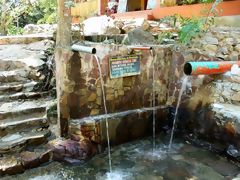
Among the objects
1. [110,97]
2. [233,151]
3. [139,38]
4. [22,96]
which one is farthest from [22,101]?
[233,151]

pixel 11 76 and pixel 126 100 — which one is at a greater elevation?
pixel 11 76

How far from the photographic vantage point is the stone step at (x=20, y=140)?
4.25m

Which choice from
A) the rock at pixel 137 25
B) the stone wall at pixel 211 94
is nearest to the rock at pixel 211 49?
the stone wall at pixel 211 94

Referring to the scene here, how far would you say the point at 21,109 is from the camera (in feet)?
16.1

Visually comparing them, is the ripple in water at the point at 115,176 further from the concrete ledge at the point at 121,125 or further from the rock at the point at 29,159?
the rock at the point at 29,159

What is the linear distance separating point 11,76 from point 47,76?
73cm

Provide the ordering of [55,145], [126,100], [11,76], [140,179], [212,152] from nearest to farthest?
[140,179], [55,145], [212,152], [126,100], [11,76]

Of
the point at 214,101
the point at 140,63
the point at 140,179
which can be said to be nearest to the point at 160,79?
the point at 140,63

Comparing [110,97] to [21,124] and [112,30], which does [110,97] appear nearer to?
[21,124]

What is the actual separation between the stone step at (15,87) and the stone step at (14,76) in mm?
124

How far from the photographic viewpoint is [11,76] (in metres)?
5.64

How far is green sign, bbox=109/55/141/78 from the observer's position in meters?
4.86

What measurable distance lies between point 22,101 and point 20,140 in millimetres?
1119

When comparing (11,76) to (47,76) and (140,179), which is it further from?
(140,179)
